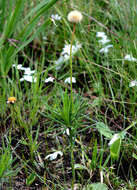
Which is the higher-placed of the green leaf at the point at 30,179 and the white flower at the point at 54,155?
the white flower at the point at 54,155

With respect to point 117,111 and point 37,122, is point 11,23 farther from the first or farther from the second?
point 117,111

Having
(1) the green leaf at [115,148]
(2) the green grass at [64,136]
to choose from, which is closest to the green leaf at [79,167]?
(2) the green grass at [64,136]

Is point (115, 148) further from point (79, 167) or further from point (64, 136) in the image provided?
point (64, 136)

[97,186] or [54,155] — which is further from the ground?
[54,155]

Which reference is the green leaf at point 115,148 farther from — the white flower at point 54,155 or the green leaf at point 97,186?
the white flower at point 54,155

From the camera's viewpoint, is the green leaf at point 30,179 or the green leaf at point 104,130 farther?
the green leaf at point 104,130

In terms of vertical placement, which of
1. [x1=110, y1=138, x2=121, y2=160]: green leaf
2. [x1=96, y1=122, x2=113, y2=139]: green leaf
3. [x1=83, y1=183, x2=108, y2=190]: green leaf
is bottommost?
[x1=83, y1=183, x2=108, y2=190]: green leaf

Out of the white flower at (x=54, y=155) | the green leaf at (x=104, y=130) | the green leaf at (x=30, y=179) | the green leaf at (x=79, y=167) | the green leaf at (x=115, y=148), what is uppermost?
the green leaf at (x=104, y=130)

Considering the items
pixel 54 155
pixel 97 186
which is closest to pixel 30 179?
pixel 54 155

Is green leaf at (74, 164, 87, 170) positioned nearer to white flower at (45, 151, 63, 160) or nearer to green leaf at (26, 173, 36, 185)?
white flower at (45, 151, 63, 160)

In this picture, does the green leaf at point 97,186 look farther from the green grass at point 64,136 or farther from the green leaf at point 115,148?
the green leaf at point 115,148

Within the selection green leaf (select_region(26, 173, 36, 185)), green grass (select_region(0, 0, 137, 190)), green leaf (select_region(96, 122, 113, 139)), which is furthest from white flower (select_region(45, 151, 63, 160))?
green leaf (select_region(96, 122, 113, 139))
